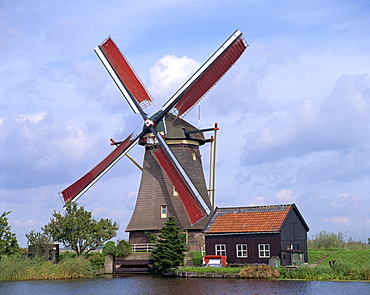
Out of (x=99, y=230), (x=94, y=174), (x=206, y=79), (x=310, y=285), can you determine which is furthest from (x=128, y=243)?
(x=310, y=285)

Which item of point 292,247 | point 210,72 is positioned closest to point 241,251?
point 292,247

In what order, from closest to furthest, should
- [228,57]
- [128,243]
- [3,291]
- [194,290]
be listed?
1. [194,290]
2. [3,291]
3. [228,57]
4. [128,243]

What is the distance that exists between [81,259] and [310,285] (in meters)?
15.9

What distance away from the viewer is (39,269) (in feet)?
120

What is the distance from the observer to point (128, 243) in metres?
42.1

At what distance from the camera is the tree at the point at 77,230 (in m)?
43.2

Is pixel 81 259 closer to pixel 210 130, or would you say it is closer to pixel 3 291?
pixel 3 291

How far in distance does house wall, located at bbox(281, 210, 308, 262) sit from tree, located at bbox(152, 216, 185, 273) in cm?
653

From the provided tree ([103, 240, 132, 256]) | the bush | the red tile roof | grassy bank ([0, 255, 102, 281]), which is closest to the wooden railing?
tree ([103, 240, 132, 256])

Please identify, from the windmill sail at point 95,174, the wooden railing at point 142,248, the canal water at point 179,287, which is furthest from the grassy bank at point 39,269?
the windmill sail at point 95,174

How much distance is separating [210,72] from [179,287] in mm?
15767

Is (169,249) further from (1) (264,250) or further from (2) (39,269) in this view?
(2) (39,269)

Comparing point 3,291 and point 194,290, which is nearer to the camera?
point 194,290

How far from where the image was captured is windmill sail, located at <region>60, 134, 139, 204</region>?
1623 inches
